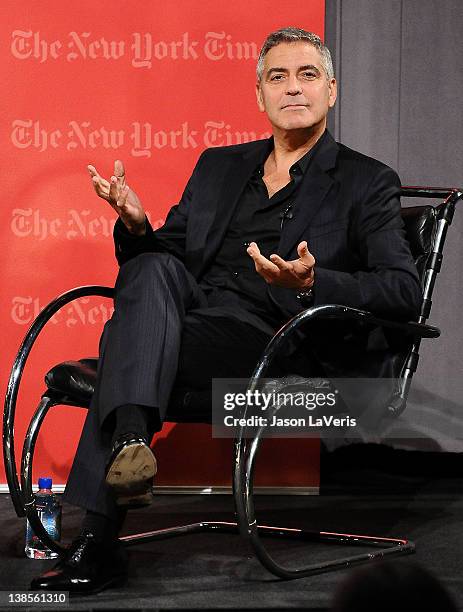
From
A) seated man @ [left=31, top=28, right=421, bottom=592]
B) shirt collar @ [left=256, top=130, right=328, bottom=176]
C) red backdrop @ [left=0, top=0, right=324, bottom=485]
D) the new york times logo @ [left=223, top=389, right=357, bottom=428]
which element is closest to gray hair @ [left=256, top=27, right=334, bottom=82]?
seated man @ [left=31, top=28, right=421, bottom=592]

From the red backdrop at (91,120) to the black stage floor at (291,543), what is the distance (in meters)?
0.67

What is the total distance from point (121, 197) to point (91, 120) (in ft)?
3.39

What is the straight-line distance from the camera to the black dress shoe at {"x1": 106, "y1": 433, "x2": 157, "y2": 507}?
1.53 meters

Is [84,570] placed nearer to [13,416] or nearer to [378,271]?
[13,416]

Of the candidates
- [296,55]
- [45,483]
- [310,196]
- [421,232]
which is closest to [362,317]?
[310,196]

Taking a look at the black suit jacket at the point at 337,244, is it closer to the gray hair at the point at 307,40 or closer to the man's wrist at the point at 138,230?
the man's wrist at the point at 138,230

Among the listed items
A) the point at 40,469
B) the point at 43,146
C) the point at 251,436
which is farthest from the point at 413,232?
the point at 40,469

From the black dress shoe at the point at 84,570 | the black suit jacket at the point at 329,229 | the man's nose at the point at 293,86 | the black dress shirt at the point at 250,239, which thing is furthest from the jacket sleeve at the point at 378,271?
the black dress shoe at the point at 84,570

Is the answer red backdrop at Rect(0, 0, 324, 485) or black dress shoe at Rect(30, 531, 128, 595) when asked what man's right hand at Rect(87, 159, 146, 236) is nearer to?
black dress shoe at Rect(30, 531, 128, 595)

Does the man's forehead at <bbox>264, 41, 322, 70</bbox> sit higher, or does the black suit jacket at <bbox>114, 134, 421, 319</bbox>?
the man's forehead at <bbox>264, 41, 322, 70</bbox>

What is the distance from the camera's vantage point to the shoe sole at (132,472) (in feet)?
5.00

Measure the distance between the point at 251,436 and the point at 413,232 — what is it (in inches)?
32.5

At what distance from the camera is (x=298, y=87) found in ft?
7.39

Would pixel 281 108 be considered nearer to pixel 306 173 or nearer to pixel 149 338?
pixel 306 173
